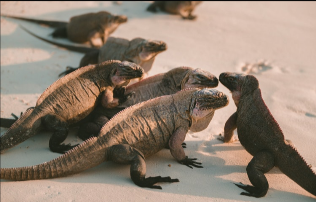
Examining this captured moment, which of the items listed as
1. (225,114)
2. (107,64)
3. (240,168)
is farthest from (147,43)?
(240,168)

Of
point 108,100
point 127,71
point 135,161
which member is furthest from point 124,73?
point 135,161

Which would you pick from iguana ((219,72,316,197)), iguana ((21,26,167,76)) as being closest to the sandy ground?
iguana ((219,72,316,197))

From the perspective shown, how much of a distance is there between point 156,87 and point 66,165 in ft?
5.27

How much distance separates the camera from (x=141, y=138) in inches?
159

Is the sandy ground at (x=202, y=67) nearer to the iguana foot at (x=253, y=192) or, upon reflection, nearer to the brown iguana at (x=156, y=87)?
the iguana foot at (x=253, y=192)

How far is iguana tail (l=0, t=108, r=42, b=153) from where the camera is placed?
13.8 ft

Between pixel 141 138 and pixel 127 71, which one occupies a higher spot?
pixel 127 71

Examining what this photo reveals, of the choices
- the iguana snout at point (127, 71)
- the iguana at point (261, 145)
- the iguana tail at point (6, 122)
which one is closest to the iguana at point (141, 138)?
the iguana at point (261, 145)

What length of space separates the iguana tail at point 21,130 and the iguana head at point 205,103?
1.64 metres

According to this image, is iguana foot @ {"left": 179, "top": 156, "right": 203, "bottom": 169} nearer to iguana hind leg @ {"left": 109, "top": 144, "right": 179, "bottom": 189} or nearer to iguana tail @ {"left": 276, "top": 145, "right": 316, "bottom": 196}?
iguana hind leg @ {"left": 109, "top": 144, "right": 179, "bottom": 189}

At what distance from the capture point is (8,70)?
6.23 meters

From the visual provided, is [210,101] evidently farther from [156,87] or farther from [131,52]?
[131,52]

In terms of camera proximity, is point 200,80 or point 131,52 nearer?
point 200,80

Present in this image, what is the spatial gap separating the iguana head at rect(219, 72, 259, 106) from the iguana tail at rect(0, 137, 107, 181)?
161cm
